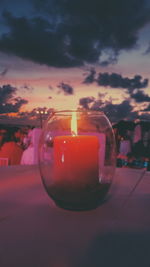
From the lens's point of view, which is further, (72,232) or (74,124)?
(74,124)

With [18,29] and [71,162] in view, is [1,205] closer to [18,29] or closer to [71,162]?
[71,162]

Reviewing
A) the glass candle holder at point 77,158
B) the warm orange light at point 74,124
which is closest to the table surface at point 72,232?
the glass candle holder at point 77,158

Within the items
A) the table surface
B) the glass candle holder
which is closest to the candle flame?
the glass candle holder

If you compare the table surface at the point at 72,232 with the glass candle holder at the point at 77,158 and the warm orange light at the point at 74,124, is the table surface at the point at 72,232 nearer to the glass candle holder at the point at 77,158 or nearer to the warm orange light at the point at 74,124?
the glass candle holder at the point at 77,158

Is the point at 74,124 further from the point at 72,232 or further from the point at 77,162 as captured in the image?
the point at 72,232

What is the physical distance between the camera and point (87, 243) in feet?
0.72

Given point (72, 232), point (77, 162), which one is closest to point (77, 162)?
point (77, 162)

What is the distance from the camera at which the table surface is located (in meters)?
0.19

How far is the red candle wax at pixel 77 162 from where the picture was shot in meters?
0.33

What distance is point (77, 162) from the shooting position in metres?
0.33

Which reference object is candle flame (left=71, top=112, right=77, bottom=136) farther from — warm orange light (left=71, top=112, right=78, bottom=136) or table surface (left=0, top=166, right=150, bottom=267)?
table surface (left=0, top=166, right=150, bottom=267)

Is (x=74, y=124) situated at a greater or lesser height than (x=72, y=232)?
greater

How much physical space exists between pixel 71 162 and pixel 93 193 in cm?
6

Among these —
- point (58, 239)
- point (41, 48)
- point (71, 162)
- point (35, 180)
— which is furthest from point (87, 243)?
point (41, 48)
